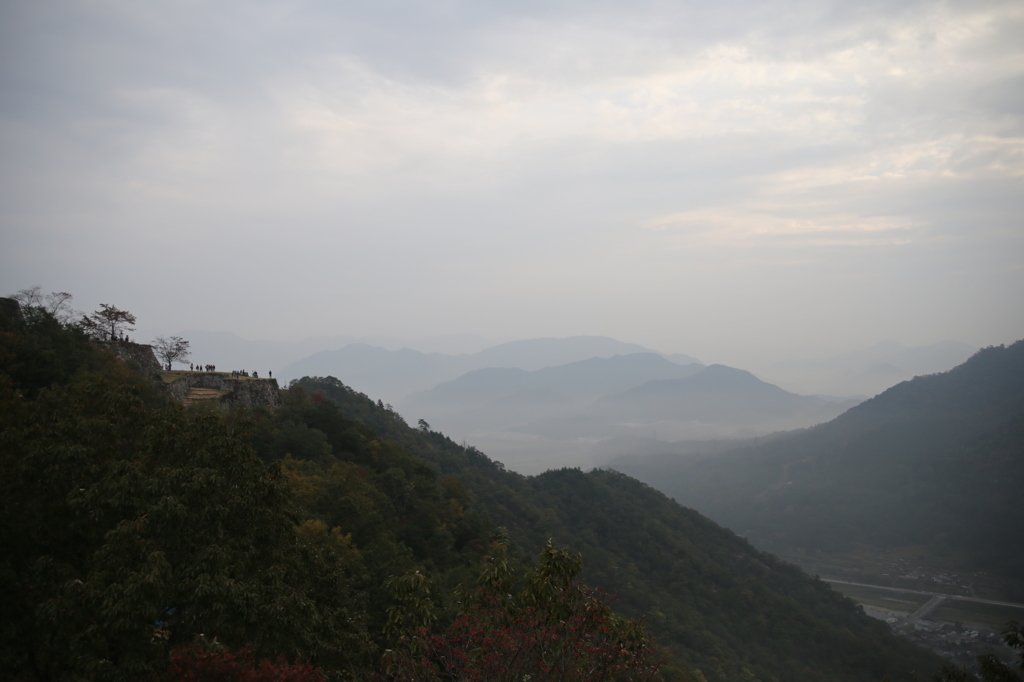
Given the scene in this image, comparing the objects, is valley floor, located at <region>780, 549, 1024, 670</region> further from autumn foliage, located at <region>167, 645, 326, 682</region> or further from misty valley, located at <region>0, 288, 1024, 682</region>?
autumn foliage, located at <region>167, 645, 326, 682</region>

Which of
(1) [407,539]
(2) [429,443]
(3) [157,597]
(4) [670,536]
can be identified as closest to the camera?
(3) [157,597]

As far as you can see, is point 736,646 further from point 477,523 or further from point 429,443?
point 429,443

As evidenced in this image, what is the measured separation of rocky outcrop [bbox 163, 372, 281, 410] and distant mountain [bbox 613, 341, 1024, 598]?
120 metres

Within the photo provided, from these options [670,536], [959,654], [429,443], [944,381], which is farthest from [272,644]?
[944,381]

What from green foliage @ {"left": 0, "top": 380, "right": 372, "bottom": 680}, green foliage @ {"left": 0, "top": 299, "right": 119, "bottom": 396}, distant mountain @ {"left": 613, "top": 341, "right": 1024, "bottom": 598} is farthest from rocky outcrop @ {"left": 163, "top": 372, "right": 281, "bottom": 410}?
distant mountain @ {"left": 613, "top": 341, "right": 1024, "bottom": 598}

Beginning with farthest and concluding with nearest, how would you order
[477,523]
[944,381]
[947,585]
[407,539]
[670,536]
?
1. [944,381]
2. [947,585]
3. [670,536]
4. [477,523]
5. [407,539]

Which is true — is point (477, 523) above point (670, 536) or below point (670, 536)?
above

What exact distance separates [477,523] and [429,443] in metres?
40.4

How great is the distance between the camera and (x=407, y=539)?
27.3 metres

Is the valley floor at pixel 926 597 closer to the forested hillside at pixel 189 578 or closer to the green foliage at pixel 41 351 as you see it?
the forested hillside at pixel 189 578

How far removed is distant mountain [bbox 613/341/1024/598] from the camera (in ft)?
369

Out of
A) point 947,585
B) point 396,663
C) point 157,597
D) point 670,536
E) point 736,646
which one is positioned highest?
point 157,597

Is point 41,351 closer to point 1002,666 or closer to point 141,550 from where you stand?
point 141,550

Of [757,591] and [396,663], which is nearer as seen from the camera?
[396,663]
